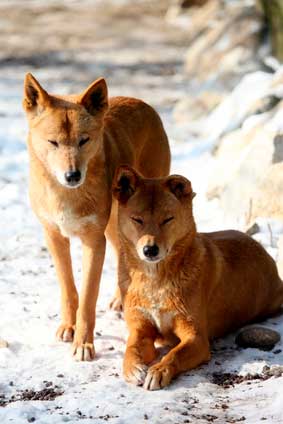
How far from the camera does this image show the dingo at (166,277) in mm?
6094

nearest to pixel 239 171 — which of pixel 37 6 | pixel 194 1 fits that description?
pixel 194 1

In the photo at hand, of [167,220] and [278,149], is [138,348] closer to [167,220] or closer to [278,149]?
[167,220]

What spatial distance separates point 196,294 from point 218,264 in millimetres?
417

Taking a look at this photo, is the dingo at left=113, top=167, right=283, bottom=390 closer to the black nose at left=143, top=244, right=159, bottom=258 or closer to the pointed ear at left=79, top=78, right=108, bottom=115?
the black nose at left=143, top=244, right=159, bottom=258

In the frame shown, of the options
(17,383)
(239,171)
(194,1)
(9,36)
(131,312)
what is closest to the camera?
(17,383)

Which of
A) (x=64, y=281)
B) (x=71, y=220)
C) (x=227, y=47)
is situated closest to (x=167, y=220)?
(x=71, y=220)

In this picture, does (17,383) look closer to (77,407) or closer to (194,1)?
(77,407)

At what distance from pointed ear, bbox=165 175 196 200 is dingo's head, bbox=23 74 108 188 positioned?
1.76ft

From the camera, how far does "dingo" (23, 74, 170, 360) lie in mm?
6269

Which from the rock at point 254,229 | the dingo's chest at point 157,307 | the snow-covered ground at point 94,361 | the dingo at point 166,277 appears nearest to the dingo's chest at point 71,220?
the dingo at point 166,277

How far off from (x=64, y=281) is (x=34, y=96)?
134cm

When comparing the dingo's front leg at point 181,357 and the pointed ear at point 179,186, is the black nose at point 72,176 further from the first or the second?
the dingo's front leg at point 181,357

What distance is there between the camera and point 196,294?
6.36 meters

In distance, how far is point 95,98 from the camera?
654cm
